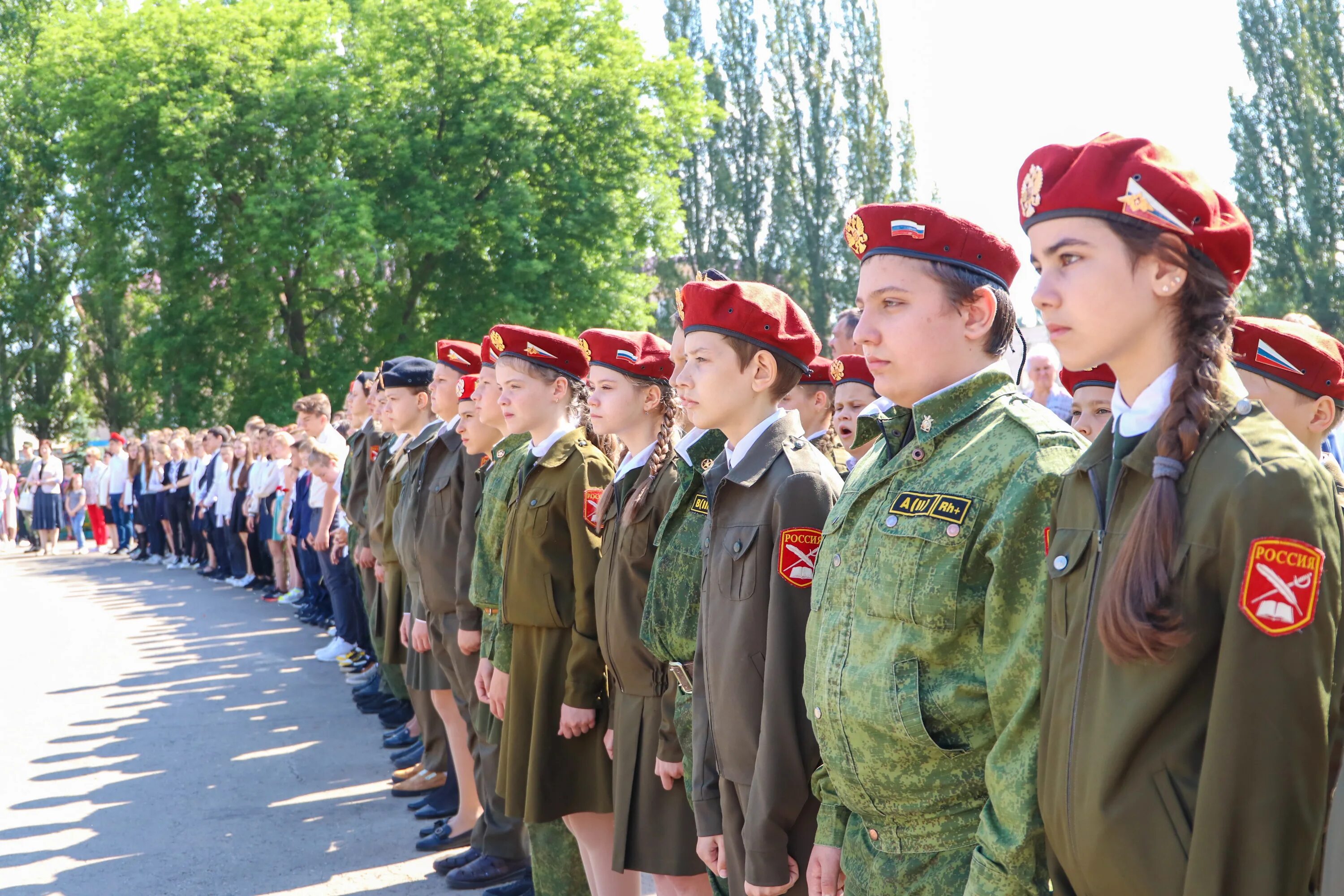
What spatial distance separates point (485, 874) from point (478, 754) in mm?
533

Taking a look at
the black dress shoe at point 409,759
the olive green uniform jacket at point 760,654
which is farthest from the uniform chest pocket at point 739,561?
the black dress shoe at point 409,759

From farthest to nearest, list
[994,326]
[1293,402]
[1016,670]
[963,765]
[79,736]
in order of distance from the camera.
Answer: [79,736]
[1293,402]
[994,326]
[963,765]
[1016,670]

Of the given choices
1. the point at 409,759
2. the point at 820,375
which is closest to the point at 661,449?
the point at 820,375

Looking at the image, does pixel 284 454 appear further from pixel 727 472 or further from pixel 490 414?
pixel 727 472

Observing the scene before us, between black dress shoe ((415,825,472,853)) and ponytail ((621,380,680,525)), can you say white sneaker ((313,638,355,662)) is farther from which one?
ponytail ((621,380,680,525))

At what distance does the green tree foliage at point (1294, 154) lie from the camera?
29969mm

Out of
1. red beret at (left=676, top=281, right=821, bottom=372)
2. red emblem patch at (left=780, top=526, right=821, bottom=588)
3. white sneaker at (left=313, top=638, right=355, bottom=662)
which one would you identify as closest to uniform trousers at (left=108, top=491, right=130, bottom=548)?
white sneaker at (left=313, top=638, right=355, bottom=662)

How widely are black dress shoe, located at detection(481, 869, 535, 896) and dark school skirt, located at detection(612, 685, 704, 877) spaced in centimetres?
157

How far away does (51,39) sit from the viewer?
83.9 ft

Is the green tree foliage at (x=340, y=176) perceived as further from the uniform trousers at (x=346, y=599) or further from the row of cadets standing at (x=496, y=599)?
the row of cadets standing at (x=496, y=599)

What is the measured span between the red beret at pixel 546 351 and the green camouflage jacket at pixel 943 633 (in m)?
2.55

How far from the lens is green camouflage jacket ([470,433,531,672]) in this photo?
4.62 metres

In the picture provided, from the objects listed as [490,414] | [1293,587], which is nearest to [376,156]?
[490,414]

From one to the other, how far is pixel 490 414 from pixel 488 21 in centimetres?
2321
